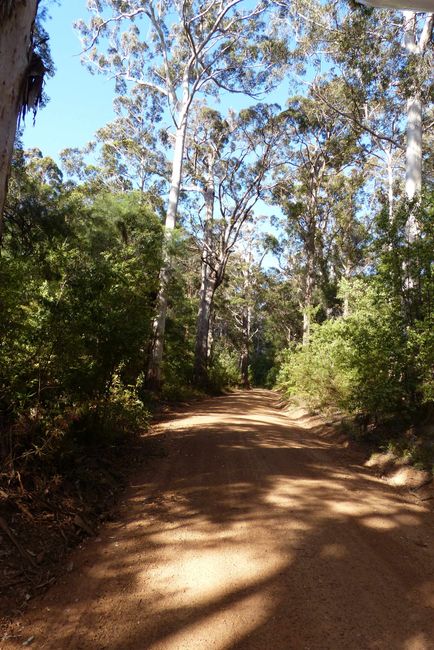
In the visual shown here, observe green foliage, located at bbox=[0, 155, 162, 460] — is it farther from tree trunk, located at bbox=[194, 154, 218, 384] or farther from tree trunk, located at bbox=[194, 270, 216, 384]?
tree trunk, located at bbox=[194, 154, 218, 384]

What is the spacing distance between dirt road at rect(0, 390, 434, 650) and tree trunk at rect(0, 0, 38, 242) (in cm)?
336

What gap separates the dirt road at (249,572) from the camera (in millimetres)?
2748

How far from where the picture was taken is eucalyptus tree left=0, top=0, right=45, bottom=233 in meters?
4.12

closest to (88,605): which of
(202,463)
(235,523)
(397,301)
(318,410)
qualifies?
(235,523)

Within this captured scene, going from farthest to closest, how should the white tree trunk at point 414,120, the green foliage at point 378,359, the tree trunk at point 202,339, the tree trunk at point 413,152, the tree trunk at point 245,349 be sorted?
the tree trunk at point 245,349 < the tree trunk at point 202,339 < the white tree trunk at point 414,120 < the tree trunk at point 413,152 < the green foliage at point 378,359

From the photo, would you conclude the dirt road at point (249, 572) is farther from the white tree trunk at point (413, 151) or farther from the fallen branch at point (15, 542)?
the white tree trunk at point (413, 151)

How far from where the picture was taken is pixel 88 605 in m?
3.10

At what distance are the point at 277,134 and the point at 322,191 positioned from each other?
4.43 metres

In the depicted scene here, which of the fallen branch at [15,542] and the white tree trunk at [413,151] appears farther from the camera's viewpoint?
the white tree trunk at [413,151]

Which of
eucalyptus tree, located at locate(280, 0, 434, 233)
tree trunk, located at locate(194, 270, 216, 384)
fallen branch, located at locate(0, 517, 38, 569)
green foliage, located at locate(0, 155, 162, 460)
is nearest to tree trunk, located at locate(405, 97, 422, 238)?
eucalyptus tree, located at locate(280, 0, 434, 233)

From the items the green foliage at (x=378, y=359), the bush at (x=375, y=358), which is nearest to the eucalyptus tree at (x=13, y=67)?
the green foliage at (x=378, y=359)

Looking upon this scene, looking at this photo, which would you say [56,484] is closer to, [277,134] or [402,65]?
[402,65]

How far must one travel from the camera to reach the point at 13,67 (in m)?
4.21

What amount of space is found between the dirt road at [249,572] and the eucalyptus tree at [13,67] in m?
3.42
